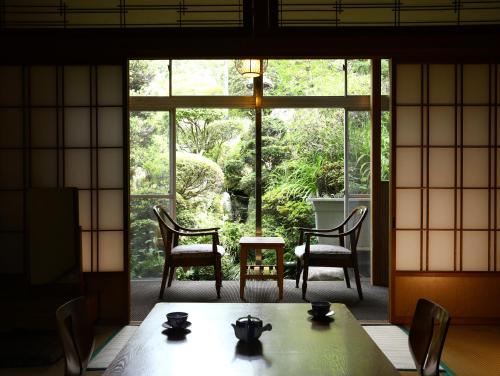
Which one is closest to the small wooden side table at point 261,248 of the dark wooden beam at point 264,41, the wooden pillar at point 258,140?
the wooden pillar at point 258,140

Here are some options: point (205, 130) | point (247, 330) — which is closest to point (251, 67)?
point (205, 130)

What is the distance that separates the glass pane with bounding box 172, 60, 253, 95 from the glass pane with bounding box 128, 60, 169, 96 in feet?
0.36

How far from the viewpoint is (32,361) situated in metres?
3.17

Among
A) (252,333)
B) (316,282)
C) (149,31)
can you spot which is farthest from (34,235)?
(316,282)

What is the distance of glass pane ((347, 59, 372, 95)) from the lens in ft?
19.9

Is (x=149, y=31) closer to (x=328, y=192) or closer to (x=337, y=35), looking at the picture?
(x=337, y=35)

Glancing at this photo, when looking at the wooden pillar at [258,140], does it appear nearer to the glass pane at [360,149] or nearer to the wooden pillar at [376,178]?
the glass pane at [360,149]

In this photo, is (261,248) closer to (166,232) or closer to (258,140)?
(166,232)

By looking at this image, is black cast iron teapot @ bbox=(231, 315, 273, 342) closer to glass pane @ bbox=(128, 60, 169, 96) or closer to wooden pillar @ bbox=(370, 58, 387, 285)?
wooden pillar @ bbox=(370, 58, 387, 285)

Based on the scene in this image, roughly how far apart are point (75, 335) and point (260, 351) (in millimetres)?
700

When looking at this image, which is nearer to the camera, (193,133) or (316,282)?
(316,282)

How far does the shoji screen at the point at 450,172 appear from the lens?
166 inches

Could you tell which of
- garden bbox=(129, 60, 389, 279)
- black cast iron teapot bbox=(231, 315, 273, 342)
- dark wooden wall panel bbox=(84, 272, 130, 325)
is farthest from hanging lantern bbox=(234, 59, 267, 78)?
black cast iron teapot bbox=(231, 315, 273, 342)

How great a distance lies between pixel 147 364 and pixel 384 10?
352cm
